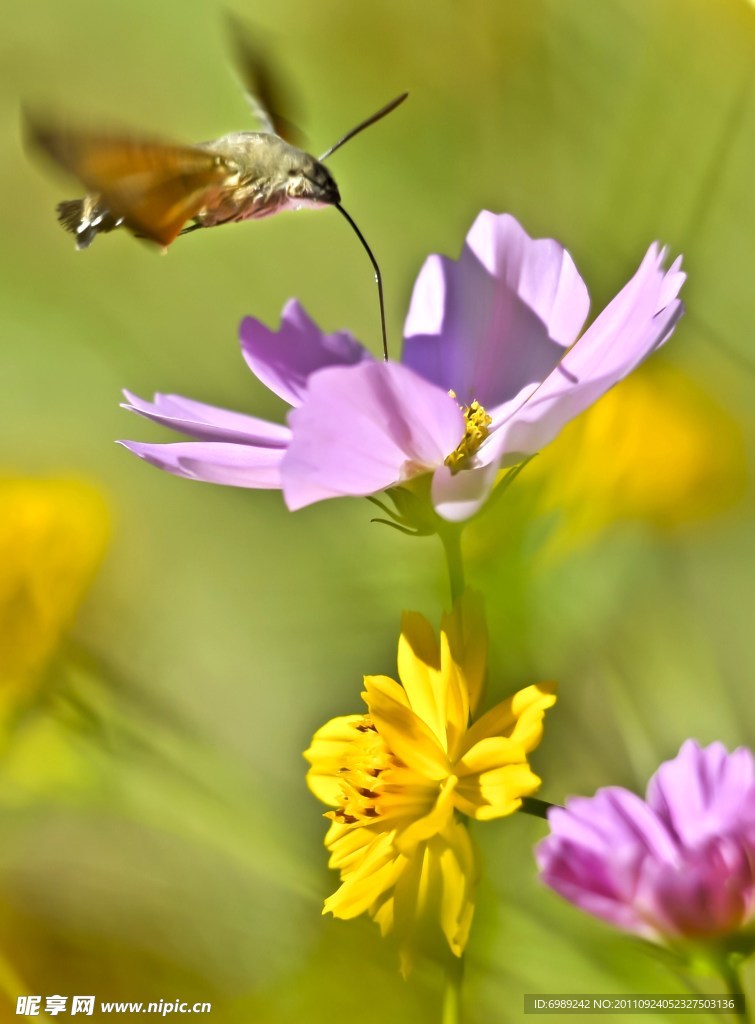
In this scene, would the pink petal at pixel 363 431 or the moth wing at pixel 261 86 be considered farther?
the moth wing at pixel 261 86

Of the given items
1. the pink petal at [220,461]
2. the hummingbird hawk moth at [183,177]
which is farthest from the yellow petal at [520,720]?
the hummingbird hawk moth at [183,177]

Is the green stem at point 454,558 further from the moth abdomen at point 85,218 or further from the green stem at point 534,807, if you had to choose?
the moth abdomen at point 85,218

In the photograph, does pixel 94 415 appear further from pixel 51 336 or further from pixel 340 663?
pixel 340 663

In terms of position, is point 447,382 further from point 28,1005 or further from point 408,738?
point 28,1005

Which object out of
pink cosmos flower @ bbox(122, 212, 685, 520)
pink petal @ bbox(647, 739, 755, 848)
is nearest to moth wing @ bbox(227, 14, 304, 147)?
pink cosmos flower @ bbox(122, 212, 685, 520)

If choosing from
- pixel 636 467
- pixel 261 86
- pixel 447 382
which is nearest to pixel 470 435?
pixel 447 382

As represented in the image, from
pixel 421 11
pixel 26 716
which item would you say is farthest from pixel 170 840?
pixel 421 11

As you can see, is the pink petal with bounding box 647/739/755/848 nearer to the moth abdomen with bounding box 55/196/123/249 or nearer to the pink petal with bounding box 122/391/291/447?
the pink petal with bounding box 122/391/291/447
